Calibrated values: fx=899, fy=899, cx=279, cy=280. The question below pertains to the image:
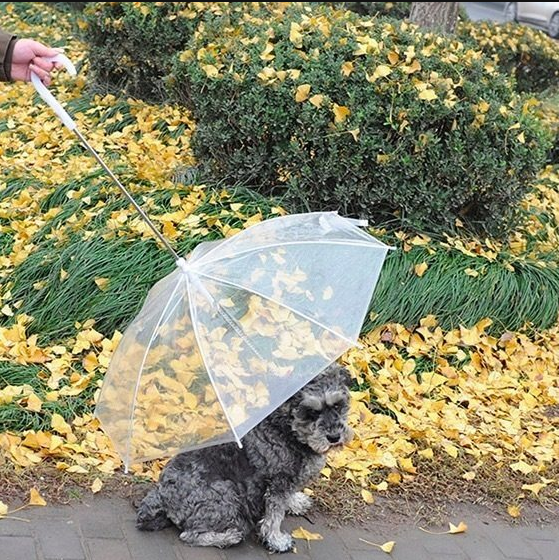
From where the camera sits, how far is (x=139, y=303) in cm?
484

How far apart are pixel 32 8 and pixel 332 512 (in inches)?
337

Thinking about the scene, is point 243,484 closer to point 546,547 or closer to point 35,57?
point 546,547

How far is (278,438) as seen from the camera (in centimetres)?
336

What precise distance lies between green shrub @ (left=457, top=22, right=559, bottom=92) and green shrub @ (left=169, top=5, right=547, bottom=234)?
3.43 metres

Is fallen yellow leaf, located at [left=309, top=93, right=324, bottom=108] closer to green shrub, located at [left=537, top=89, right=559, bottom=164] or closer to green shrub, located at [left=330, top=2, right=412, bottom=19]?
green shrub, located at [left=537, top=89, right=559, bottom=164]

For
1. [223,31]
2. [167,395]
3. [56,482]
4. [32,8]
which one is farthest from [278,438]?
[32,8]

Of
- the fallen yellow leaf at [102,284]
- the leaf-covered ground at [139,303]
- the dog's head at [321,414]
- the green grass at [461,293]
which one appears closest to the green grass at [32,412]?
the leaf-covered ground at [139,303]

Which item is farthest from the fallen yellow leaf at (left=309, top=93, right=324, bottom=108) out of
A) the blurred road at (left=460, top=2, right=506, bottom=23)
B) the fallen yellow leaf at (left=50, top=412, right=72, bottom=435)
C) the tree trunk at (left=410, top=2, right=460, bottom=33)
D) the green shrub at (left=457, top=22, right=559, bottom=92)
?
the blurred road at (left=460, top=2, right=506, bottom=23)

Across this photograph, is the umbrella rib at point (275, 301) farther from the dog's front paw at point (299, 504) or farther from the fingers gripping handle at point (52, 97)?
the dog's front paw at point (299, 504)

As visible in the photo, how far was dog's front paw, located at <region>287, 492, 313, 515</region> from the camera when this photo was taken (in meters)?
3.78

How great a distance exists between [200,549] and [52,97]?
1774mm

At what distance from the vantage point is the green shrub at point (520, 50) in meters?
8.97

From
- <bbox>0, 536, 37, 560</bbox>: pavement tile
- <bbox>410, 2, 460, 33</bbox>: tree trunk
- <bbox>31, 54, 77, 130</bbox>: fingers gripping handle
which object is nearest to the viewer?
<bbox>31, 54, 77, 130</bbox>: fingers gripping handle

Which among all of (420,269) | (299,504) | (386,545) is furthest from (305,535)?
(420,269)
